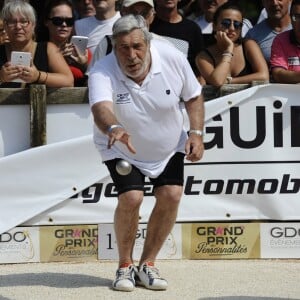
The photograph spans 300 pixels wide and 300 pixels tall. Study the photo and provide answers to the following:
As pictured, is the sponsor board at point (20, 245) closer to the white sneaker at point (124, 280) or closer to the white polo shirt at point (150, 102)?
the white sneaker at point (124, 280)

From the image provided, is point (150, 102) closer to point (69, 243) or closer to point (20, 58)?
point (20, 58)

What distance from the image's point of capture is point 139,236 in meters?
7.89

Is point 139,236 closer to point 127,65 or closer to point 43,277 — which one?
point 43,277

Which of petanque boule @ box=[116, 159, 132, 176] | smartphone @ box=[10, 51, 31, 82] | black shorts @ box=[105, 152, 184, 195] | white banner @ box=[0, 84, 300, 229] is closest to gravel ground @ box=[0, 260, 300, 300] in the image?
white banner @ box=[0, 84, 300, 229]

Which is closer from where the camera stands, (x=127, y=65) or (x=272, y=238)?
(x=127, y=65)

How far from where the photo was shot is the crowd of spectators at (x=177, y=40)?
7.75 meters

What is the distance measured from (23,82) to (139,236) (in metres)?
1.47

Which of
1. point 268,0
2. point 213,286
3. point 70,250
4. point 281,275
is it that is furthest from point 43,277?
point 268,0

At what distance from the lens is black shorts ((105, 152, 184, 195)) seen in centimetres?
667

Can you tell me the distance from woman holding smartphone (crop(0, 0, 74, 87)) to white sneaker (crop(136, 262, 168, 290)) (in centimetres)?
161

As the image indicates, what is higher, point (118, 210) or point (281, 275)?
point (118, 210)

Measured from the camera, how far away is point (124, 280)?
677 centimetres

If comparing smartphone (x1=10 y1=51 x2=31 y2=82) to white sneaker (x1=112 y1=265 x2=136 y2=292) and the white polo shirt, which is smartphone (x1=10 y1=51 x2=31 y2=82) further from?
white sneaker (x1=112 y1=265 x2=136 y2=292)

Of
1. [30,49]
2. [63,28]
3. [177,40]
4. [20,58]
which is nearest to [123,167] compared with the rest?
[20,58]
